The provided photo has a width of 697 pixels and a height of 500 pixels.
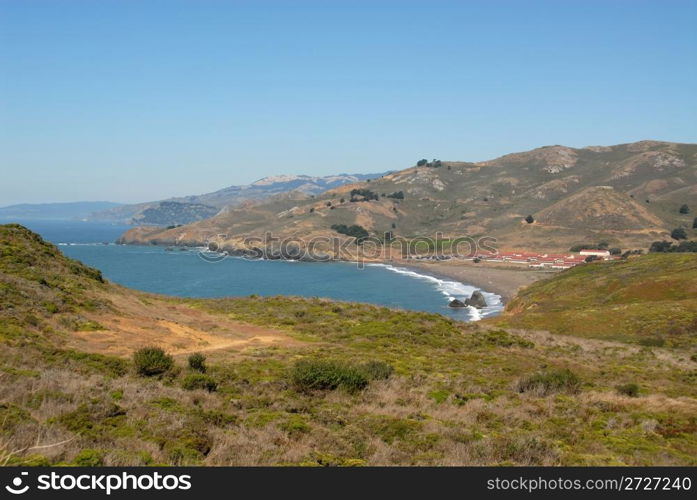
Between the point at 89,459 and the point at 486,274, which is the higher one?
the point at 89,459

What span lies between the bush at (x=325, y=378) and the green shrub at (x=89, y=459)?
903cm

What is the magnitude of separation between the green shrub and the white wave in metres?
72.1

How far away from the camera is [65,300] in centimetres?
2967

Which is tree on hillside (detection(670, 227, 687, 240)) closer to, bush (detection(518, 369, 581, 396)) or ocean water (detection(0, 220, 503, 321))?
ocean water (detection(0, 220, 503, 321))

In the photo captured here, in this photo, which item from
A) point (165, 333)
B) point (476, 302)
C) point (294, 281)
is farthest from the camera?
point (294, 281)

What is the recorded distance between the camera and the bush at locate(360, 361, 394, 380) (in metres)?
19.9

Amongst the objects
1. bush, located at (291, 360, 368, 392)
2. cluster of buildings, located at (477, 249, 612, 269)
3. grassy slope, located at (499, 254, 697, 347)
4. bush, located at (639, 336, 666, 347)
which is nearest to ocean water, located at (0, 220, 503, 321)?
grassy slope, located at (499, 254, 697, 347)

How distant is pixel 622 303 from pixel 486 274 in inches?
3155

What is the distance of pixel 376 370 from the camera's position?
2039 cm

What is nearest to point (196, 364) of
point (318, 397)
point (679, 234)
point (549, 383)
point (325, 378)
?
point (325, 378)

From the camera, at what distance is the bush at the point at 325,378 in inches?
690

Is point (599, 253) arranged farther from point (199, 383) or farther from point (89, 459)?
point (89, 459)
